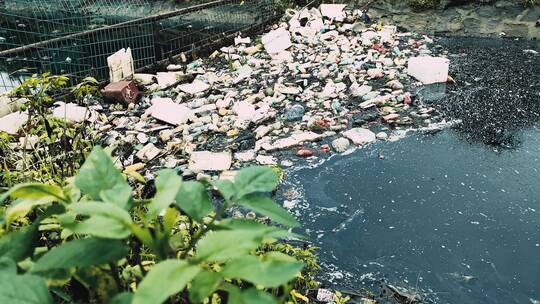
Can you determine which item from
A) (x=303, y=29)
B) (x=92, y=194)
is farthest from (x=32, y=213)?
(x=303, y=29)

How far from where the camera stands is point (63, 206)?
75cm

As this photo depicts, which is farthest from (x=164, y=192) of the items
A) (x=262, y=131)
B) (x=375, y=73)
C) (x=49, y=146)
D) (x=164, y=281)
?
(x=375, y=73)

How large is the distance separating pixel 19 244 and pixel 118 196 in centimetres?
21

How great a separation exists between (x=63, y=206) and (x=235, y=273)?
0.39 metres

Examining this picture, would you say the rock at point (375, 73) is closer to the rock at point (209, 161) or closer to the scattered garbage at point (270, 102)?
the scattered garbage at point (270, 102)

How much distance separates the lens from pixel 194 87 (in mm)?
4684

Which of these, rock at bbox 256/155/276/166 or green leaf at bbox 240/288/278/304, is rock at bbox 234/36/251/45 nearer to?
rock at bbox 256/155/276/166

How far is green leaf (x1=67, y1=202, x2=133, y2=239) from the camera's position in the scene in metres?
0.58

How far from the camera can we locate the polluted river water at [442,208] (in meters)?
2.16

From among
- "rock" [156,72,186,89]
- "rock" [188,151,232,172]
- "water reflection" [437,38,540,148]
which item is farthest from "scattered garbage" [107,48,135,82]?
"water reflection" [437,38,540,148]

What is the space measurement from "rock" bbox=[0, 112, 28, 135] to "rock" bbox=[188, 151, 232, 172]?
64.2 inches

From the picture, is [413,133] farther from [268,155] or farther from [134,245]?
[134,245]

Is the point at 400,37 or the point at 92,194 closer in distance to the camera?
the point at 92,194

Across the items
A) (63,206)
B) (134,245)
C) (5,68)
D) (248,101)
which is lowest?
(248,101)
